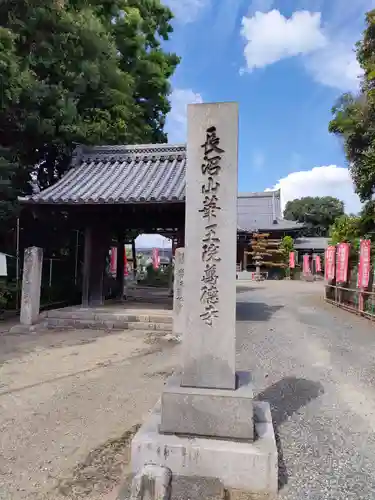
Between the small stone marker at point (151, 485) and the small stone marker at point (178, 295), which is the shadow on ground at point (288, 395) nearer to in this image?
the small stone marker at point (151, 485)

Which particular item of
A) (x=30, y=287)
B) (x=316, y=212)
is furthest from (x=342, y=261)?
(x=316, y=212)

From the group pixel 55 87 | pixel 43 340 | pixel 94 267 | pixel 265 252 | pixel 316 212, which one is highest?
pixel 316 212

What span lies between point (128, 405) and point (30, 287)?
18.2 feet

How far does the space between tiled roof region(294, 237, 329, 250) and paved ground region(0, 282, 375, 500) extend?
29.9 metres

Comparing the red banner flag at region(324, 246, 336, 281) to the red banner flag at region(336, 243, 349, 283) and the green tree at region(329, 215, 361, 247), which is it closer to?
the green tree at region(329, 215, 361, 247)

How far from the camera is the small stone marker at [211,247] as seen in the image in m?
3.30

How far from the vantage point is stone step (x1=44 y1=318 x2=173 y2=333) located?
9164 mm

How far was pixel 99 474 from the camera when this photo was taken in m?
3.12

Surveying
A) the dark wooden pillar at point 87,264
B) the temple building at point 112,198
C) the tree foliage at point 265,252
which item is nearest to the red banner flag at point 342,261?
the temple building at point 112,198

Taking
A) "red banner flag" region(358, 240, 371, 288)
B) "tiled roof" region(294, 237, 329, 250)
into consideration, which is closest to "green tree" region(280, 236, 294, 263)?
"tiled roof" region(294, 237, 329, 250)

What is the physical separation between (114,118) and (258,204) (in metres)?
29.6

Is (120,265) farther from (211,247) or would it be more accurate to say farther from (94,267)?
(211,247)

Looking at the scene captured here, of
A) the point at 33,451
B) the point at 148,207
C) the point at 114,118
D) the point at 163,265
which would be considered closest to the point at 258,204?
the point at 163,265

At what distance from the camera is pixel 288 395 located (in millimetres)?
4914
